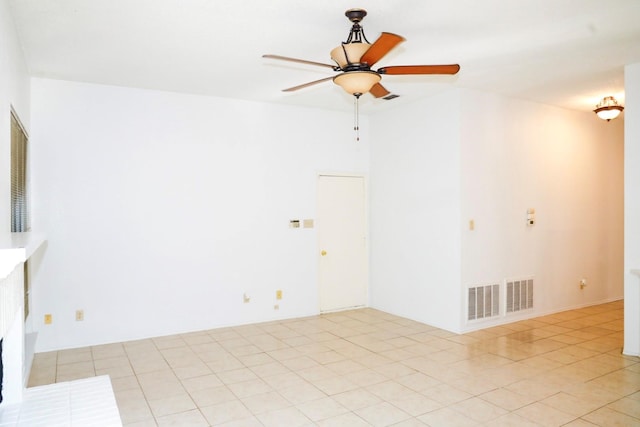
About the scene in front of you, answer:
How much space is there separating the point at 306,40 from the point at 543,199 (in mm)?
4167

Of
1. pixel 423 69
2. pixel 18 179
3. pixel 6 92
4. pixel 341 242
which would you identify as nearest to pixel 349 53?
pixel 423 69

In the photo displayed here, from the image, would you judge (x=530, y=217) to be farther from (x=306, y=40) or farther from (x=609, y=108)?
(x=306, y=40)

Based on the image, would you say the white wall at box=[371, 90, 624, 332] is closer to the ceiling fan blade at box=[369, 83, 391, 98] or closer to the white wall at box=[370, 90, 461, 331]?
the white wall at box=[370, 90, 461, 331]

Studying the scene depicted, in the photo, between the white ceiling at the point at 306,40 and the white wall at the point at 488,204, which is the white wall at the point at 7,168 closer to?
the white ceiling at the point at 306,40

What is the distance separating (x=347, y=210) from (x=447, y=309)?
6.73 feet

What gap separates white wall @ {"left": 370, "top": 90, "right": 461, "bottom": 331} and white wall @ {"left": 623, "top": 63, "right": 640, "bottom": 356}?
165 centimetres

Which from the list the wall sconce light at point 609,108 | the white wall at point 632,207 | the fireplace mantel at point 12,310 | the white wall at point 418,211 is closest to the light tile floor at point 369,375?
the white wall at point 632,207

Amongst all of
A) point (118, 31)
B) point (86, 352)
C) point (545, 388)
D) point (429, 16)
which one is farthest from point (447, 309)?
point (118, 31)

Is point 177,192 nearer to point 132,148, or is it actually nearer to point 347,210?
point 132,148

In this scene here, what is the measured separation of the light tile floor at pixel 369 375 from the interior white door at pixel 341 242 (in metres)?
0.83

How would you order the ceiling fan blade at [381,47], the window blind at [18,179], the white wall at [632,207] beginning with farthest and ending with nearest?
the white wall at [632,207] → the window blind at [18,179] → the ceiling fan blade at [381,47]

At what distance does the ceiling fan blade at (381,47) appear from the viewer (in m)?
2.49

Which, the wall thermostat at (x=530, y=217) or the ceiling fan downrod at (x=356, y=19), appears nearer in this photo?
the ceiling fan downrod at (x=356, y=19)

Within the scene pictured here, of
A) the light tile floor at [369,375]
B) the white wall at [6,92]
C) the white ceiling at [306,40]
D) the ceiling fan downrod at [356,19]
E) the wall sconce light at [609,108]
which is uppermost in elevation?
the white ceiling at [306,40]
